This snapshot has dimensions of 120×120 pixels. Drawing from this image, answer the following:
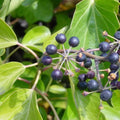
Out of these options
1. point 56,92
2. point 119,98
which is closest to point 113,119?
point 119,98

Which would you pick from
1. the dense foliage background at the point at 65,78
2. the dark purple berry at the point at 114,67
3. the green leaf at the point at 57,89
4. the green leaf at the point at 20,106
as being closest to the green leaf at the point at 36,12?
the dense foliage background at the point at 65,78

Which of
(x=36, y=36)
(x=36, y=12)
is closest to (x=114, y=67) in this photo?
(x=36, y=36)

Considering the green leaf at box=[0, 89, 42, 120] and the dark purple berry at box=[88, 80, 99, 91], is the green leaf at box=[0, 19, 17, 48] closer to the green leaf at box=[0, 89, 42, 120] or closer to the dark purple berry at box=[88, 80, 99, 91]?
the green leaf at box=[0, 89, 42, 120]

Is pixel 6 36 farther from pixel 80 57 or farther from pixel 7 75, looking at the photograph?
pixel 80 57

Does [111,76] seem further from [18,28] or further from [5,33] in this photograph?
[18,28]

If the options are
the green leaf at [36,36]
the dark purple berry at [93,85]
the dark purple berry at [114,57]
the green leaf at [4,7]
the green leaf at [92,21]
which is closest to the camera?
the dark purple berry at [114,57]

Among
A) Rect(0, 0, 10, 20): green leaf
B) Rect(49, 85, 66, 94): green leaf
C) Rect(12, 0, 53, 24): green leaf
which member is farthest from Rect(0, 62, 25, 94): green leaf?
Rect(12, 0, 53, 24): green leaf

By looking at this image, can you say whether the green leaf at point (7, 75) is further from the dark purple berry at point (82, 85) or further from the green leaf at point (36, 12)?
the green leaf at point (36, 12)
